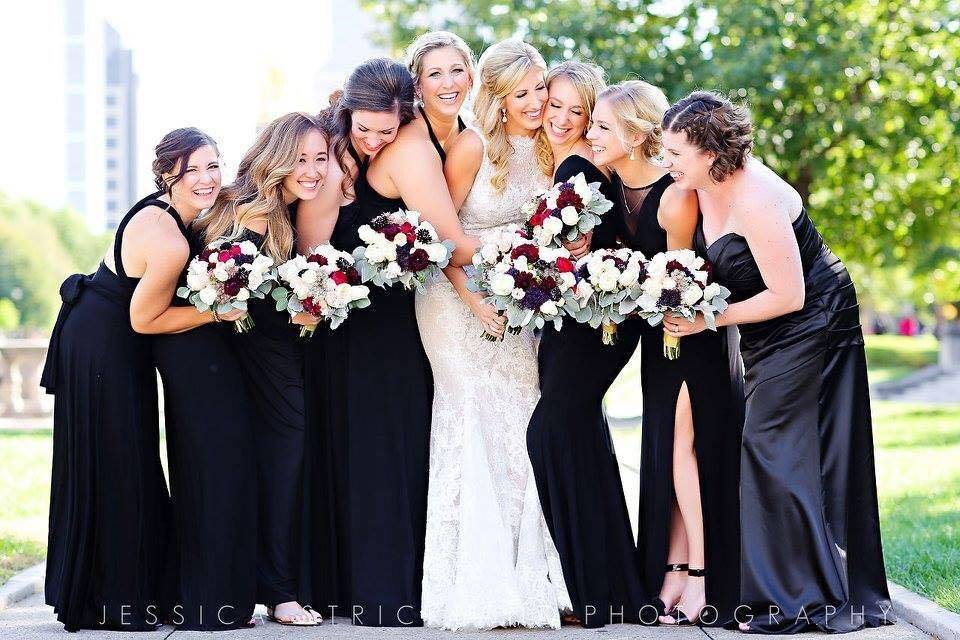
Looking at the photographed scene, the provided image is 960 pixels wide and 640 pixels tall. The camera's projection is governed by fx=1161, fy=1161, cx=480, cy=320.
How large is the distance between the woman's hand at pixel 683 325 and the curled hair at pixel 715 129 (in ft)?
2.41

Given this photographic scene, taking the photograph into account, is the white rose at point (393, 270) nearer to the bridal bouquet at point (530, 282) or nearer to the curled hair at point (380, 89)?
the bridal bouquet at point (530, 282)

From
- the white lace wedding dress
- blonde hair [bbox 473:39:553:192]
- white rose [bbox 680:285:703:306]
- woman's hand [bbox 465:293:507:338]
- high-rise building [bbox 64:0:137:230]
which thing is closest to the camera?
white rose [bbox 680:285:703:306]

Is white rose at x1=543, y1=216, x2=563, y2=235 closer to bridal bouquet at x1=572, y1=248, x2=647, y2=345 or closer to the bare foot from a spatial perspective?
bridal bouquet at x1=572, y1=248, x2=647, y2=345

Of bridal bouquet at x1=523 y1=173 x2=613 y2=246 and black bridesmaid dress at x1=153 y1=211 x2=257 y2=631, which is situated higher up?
bridal bouquet at x1=523 y1=173 x2=613 y2=246

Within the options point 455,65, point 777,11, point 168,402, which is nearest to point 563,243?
point 455,65

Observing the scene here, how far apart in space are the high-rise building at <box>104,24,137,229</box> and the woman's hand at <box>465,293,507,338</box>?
5886 inches

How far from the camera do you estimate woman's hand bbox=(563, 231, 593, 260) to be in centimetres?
628

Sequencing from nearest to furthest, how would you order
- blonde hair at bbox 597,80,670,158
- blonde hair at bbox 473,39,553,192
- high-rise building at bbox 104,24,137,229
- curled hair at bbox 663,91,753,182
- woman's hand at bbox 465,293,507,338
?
curled hair at bbox 663,91,753,182 < blonde hair at bbox 597,80,670,158 < woman's hand at bbox 465,293,507,338 < blonde hair at bbox 473,39,553,192 < high-rise building at bbox 104,24,137,229

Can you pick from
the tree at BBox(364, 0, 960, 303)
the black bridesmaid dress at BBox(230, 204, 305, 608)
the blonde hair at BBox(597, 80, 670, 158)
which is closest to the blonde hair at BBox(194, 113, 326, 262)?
the black bridesmaid dress at BBox(230, 204, 305, 608)

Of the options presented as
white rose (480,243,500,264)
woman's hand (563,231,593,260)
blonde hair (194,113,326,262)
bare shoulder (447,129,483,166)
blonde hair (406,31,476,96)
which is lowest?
white rose (480,243,500,264)

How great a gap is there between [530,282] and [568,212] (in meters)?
0.43

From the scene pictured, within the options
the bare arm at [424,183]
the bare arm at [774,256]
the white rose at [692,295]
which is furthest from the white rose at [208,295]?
the bare arm at [774,256]

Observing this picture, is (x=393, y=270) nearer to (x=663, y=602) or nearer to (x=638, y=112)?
(x=638, y=112)

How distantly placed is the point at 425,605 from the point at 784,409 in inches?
85.5
